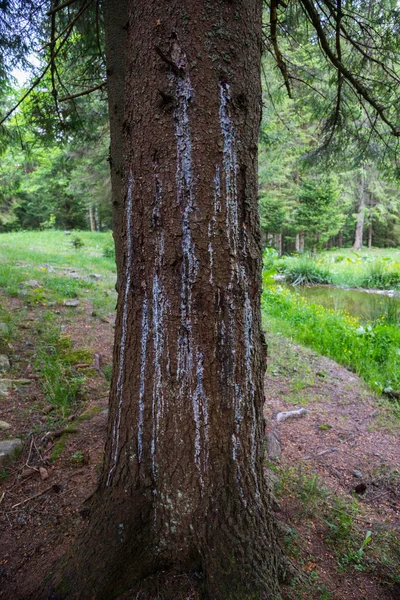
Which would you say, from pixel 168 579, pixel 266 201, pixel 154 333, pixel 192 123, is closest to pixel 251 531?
pixel 168 579

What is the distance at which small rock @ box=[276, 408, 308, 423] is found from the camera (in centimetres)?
320

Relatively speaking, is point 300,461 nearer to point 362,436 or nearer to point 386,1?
point 362,436

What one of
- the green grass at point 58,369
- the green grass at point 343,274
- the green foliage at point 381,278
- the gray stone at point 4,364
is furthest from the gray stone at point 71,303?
the green foliage at point 381,278

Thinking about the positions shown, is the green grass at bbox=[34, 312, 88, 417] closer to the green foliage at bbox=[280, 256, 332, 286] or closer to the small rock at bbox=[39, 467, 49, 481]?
the small rock at bbox=[39, 467, 49, 481]

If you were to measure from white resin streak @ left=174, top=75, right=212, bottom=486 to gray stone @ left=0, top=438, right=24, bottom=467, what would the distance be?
5.24ft

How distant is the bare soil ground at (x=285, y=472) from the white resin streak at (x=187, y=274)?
0.70 meters

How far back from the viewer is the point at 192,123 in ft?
4.17

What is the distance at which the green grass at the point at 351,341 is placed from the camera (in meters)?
4.56

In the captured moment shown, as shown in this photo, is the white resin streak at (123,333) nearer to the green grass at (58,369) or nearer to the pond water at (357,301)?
the green grass at (58,369)

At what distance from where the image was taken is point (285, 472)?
7.55 ft

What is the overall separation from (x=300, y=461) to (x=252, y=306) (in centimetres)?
169

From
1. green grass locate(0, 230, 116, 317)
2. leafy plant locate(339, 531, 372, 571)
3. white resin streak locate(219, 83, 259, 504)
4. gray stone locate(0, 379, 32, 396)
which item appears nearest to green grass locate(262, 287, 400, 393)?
leafy plant locate(339, 531, 372, 571)

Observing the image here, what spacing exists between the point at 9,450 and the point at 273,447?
5.94 feet

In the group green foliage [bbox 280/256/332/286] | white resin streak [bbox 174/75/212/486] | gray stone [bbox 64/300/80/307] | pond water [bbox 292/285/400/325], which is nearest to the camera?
white resin streak [bbox 174/75/212/486]
